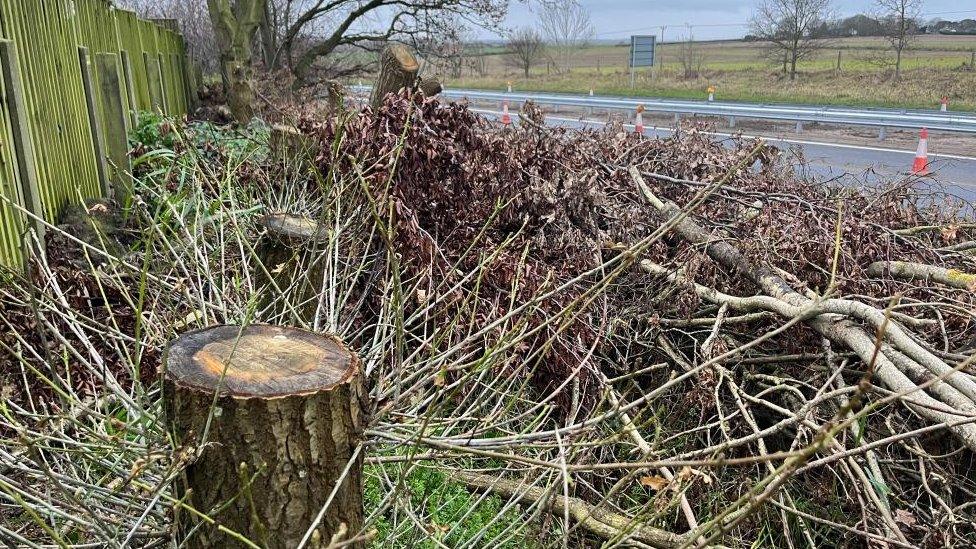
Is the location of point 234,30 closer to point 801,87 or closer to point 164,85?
point 164,85

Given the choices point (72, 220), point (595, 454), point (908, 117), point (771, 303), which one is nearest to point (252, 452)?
point (595, 454)

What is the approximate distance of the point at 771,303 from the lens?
384cm

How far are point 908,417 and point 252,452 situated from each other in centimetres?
337

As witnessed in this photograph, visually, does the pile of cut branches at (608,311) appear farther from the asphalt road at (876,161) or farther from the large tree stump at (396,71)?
the asphalt road at (876,161)

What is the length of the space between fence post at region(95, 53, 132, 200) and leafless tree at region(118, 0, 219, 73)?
10683 millimetres

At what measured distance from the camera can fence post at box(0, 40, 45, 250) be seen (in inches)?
151

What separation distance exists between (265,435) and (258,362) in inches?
8.3

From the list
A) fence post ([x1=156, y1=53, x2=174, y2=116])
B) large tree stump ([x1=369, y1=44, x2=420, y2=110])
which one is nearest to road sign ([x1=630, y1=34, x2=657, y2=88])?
fence post ([x1=156, y1=53, x2=174, y2=116])

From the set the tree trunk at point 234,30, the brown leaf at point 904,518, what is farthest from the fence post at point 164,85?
the brown leaf at point 904,518

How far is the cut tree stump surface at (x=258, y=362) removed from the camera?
165 cm

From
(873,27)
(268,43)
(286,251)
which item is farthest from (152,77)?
(873,27)

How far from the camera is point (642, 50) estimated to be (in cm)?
2652

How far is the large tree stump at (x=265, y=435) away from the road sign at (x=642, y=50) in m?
26.5

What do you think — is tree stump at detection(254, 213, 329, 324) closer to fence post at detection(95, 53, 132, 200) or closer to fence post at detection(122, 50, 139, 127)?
fence post at detection(95, 53, 132, 200)
